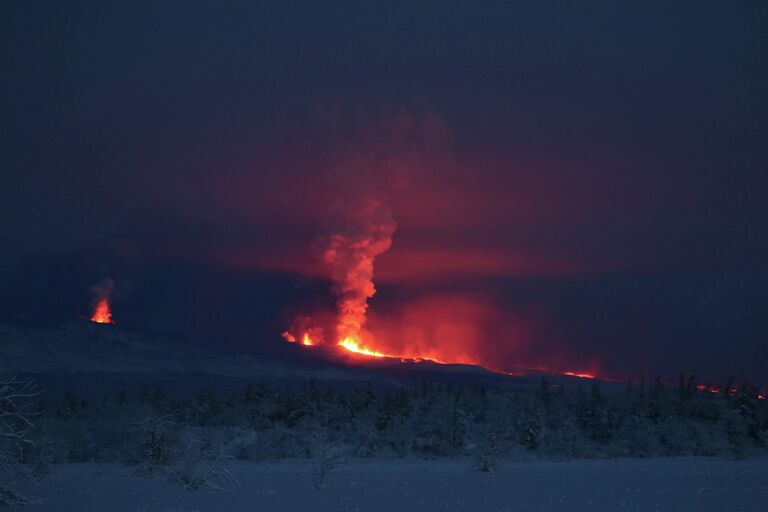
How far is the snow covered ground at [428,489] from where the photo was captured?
91.2ft

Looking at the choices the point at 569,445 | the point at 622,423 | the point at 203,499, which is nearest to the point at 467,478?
the point at 203,499

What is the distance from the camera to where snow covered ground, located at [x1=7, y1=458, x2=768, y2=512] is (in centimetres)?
2780

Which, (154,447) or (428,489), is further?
(154,447)

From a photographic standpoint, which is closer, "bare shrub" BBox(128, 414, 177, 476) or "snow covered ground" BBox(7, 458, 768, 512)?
"snow covered ground" BBox(7, 458, 768, 512)

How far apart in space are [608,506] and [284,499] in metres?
11.2

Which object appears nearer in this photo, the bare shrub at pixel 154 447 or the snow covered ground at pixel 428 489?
the snow covered ground at pixel 428 489

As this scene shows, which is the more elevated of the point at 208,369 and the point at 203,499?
the point at 208,369

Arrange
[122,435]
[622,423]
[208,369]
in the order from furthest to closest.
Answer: [208,369] < [622,423] < [122,435]

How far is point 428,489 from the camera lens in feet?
109

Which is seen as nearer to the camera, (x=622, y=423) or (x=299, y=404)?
(x=622, y=423)

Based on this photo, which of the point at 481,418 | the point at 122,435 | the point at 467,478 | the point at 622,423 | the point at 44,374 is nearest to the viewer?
the point at 467,478

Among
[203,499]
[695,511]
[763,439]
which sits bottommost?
[203,499]

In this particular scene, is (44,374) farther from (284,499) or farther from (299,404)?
(284,499)

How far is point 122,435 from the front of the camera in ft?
160
